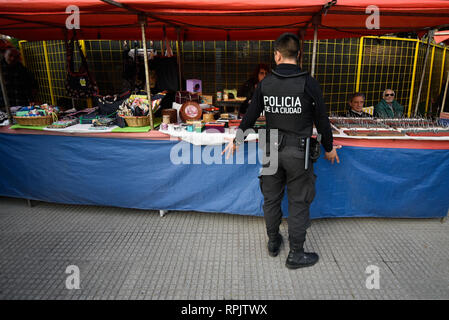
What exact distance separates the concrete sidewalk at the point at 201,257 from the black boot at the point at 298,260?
52 mm

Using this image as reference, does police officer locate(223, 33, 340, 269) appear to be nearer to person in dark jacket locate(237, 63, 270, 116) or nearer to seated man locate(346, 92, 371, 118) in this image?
seated man locate(346, 92, 371, 118)

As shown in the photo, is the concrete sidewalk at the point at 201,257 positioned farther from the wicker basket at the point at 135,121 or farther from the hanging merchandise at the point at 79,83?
the hanging merchandise at the point at 79,83

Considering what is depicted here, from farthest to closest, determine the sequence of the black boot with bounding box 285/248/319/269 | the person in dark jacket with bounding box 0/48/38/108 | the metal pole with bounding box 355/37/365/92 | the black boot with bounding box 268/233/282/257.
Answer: the metal pole with bounding box 355/37/365/92 < the person in dark jacket with bounding box 0/48/38/108 < the black boot with bounding box 268/233/282/257 < the black boot with bounding box 285/248/319/269

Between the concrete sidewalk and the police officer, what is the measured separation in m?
0.31

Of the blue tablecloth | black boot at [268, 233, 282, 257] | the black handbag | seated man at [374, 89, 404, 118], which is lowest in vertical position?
black boot at [268, 233, 282, 257]

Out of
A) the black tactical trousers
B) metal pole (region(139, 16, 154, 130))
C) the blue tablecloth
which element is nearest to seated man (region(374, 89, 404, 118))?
the blue tablecloth

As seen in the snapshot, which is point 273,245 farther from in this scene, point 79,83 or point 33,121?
point 79,83

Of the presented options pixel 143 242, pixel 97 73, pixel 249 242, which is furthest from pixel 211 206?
pixel 97 73

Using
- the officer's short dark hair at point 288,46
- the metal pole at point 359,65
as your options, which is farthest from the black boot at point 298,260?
the metal pole at point 359,65

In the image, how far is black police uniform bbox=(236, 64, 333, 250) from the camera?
7.43 feet

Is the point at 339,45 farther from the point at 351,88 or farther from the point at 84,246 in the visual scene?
the point at 84,246

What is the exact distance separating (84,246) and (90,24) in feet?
9.55

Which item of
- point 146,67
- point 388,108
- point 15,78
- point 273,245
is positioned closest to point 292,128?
point 273,245

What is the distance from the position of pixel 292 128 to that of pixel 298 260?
1173 mm
